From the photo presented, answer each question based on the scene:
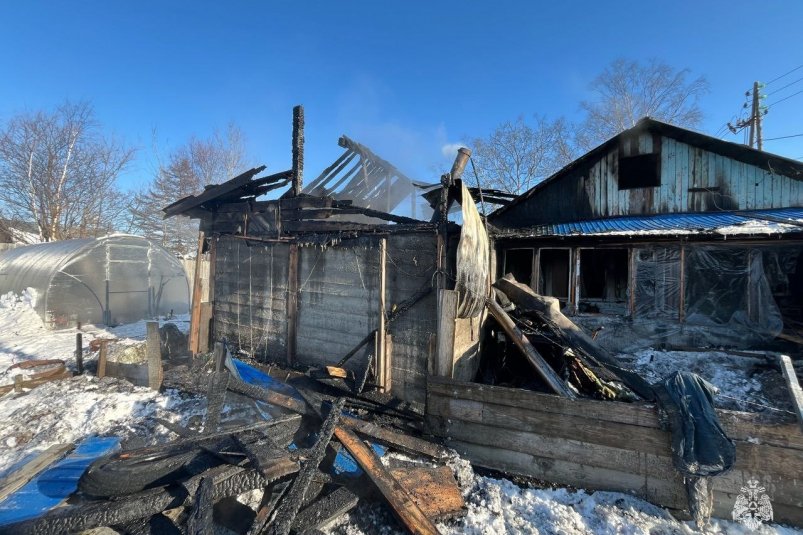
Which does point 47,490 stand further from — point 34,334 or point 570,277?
point 34,334

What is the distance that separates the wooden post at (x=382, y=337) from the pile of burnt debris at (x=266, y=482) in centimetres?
167

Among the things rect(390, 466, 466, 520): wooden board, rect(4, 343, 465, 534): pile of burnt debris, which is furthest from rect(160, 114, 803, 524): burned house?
rect(4, 343, 465, 534): pile of burnt debris

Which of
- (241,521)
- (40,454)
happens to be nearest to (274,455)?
(241,521)

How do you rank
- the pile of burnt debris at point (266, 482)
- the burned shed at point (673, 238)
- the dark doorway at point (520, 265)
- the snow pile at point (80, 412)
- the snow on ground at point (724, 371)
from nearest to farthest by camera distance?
1. the pile of burnt debris at point (266, 482)
2. the snow pile at point (80, 412)
3. the snow on ground at point (724, 371)
4. the burned shed at point (673, 238)
5. the dark doorway at point (520, 265)

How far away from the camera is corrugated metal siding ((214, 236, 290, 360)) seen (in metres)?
8.59

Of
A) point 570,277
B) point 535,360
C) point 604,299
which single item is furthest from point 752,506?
point 604,299

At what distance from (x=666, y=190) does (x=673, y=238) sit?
316 centimetres

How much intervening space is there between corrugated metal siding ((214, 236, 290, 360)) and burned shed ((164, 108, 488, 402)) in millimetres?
28

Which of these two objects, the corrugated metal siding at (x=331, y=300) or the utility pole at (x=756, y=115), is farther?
the utility pole at (x=756, y=115)

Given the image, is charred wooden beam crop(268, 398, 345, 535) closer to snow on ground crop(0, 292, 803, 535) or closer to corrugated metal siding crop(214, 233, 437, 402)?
snow on ground crop(0, 292, 803, 535)

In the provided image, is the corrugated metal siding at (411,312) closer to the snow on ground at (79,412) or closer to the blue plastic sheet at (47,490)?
the snow on ground at (79,412)

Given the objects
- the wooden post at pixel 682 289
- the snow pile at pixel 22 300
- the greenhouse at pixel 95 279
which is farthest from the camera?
the greenhouse at pixel 95 279

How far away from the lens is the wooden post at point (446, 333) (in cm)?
497

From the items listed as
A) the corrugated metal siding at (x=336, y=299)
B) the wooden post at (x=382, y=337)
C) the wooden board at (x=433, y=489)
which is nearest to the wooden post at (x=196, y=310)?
the corrugated metal siding at (x=336, y=299)
